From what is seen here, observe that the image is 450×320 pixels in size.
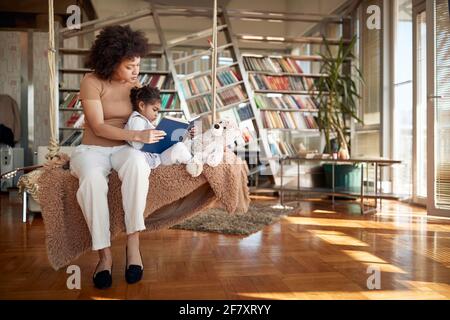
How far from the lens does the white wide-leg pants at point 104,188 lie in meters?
1.48

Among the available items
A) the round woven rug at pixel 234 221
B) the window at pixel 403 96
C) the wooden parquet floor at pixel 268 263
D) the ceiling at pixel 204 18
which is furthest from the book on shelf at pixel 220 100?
the ceiling at pixel 204 18

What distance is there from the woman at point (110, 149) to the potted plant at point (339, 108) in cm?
267

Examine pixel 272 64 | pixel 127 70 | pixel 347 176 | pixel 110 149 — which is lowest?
pixel 347 176

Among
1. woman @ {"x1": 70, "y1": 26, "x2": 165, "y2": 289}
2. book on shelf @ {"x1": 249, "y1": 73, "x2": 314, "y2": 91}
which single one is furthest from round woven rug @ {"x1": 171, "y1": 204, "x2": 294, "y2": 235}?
book on shelf @ {"x1": 249, "y1": 73, "x2": 314, "y2": 91}

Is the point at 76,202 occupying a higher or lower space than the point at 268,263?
higher

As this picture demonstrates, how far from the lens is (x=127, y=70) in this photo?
1.66m

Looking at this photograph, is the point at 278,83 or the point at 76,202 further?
the point at 278,83

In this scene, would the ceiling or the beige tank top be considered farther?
the ceiling

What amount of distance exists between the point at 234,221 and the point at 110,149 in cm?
147

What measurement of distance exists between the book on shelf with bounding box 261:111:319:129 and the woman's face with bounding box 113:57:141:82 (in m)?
3.06

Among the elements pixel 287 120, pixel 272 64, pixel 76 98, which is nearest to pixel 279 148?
pixel 287 120

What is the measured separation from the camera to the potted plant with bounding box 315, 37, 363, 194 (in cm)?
401

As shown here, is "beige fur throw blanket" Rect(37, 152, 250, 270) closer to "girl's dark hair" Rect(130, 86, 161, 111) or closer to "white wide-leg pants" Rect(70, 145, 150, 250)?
"white wide-leg pants" Rect(70, 145, 150, 250)

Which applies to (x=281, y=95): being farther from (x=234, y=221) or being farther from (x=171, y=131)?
(x=171, y=131)
